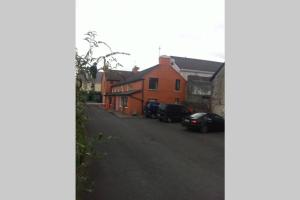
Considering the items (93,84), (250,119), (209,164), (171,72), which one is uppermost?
(171,72)

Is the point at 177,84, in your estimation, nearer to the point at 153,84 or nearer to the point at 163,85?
the point at 163,85

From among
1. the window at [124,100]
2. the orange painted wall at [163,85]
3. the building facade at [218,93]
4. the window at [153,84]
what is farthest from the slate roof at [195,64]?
the building facade at [218,93]

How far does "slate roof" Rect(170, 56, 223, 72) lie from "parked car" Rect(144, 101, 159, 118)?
9.95 metres

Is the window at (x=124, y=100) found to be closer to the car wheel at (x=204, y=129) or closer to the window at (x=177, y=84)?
the window at (x=177, y=84)

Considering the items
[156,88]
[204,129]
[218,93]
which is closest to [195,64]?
[156,88]

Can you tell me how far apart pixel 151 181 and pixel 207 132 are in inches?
405

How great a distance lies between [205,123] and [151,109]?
26.7 feet

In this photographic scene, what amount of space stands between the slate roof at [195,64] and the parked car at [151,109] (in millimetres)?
9948

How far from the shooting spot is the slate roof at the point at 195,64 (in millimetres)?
32406

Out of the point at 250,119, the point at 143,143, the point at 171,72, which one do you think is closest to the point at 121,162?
the point at 143,143

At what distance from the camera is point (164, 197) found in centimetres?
498

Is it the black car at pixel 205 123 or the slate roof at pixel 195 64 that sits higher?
the slate roof at pixel 195 64

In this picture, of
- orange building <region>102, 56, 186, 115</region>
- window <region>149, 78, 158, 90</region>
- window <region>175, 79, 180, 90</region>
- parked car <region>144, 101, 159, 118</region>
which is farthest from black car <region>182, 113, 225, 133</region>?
window <region>175, 79, 180, 90</region>
